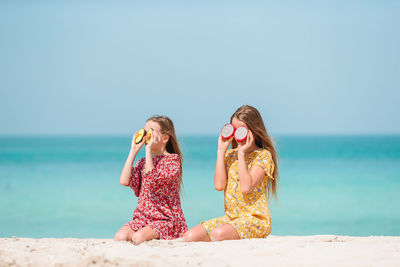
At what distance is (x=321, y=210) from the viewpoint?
44.5 ft

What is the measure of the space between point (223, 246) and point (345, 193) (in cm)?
1318

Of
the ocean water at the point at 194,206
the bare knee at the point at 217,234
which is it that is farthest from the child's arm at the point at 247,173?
the ocean water at the point at 194,206

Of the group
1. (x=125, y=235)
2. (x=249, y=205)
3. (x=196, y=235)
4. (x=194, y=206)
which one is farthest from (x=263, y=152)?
(x=194, y=206)

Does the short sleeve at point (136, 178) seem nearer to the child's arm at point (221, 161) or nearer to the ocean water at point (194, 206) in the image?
the child's arm at point (221, 161)

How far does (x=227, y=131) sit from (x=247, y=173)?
500 millimetres

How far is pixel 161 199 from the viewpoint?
19.3ft

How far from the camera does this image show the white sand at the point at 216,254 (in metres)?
3.87

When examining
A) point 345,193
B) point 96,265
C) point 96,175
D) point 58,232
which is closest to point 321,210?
point 345,193

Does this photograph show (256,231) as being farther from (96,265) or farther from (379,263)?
(96,265)

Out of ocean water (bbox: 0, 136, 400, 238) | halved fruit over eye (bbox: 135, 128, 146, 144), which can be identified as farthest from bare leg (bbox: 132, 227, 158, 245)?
ocean water (bbox: 0, 136, 400, 238)

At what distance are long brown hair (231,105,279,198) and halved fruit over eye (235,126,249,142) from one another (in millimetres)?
149

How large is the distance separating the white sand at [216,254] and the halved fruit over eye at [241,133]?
1025 mm

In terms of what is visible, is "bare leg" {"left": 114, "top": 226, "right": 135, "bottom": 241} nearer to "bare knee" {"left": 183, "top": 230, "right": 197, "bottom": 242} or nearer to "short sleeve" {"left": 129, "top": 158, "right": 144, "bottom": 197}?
"short sleeve" {"left": 129, "top": 158, "right": 144, "bottom": 197}

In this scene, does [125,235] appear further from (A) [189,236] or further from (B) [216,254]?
(B) [216,254]
